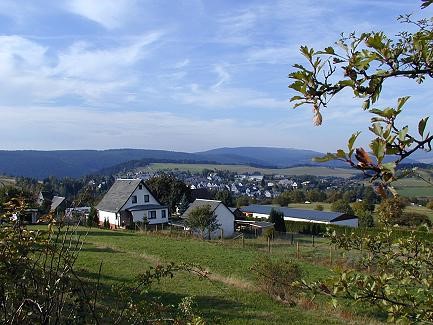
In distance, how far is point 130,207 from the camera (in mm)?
47469

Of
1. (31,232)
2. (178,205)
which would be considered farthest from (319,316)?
(178,205)

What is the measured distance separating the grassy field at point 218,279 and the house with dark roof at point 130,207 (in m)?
17.6

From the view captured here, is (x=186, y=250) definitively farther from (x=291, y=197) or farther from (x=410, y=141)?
(x=291, y=197)

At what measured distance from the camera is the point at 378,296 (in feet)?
7.38

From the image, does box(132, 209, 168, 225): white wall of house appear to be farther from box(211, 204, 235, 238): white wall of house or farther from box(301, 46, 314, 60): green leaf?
box(301, 46, 314, 60): green leaf

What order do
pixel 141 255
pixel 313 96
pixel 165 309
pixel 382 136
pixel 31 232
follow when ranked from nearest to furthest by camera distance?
1. pixel 382 136
2. pixel 313 96
3. pixel 31 232
4. pixel 165 309
5. pixel 141 255

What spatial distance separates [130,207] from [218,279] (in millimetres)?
31499

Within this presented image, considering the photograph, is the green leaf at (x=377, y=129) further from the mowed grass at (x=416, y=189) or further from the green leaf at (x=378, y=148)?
the mowed grass at (x=416, y=189)

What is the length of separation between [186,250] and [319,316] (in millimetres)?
14575

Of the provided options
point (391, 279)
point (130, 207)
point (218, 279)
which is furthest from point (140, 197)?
point (391, 279)

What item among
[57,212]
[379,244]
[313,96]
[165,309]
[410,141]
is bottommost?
[165,309]

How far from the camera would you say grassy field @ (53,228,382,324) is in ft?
41.2

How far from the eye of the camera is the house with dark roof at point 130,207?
47.2 meters

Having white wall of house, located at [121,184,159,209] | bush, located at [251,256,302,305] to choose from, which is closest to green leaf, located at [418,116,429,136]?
bush, located at [251,256,302,305]
